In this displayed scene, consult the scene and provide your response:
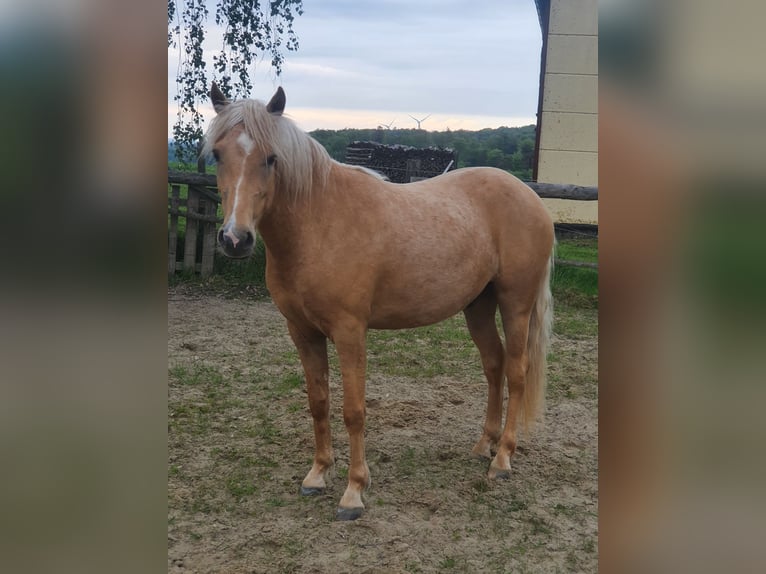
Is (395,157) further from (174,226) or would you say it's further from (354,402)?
(354,402)

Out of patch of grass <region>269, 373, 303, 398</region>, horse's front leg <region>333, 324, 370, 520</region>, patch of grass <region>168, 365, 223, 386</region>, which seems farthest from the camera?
patch of grass <region>168, 365, 223, 386</region>

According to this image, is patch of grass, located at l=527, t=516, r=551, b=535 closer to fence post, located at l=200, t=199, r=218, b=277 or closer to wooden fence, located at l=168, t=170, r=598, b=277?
wooden fence, located at l=168, t=170, r=598, b=277

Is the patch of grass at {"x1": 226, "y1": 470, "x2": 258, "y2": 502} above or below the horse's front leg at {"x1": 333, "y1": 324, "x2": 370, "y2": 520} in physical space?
below

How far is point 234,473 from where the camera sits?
3191 mm

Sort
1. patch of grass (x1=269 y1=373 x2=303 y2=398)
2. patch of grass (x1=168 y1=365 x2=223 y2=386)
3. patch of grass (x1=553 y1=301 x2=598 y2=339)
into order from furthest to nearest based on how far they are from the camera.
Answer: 1. patch of grass (x1=553 y1=301 x2=598 y2=339)
2. patch of grass (x1=168 y1=365 x2=223 y2=386)
3. patch of grass (x1=269 y1=373 x2=303 y2=398)

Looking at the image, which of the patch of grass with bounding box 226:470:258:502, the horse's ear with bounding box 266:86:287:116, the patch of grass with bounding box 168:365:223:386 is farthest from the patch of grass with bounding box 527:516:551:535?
the patch of grass with bounding box 168:365:223:386

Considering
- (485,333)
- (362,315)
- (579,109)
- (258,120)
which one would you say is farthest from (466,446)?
(579,109)

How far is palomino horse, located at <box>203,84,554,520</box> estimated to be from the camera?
2.36m

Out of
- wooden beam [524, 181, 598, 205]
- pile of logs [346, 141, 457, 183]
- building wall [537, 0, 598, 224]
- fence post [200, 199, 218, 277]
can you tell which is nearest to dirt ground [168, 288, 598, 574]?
fence post [200, 199, 218, 277]

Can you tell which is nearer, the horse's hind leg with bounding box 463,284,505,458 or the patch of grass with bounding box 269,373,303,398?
the horse's hind leg with bounding box 463,284,505,458

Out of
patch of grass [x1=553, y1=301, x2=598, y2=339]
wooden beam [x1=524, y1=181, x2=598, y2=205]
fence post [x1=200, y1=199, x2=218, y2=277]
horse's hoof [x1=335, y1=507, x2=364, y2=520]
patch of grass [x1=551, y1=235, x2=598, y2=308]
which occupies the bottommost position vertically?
horse's hoof [x1=335, y1=507, x2=364, y2=520]

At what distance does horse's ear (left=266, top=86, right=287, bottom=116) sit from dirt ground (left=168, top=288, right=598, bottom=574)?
1.99m

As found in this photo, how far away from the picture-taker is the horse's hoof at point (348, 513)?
9.11 ft
